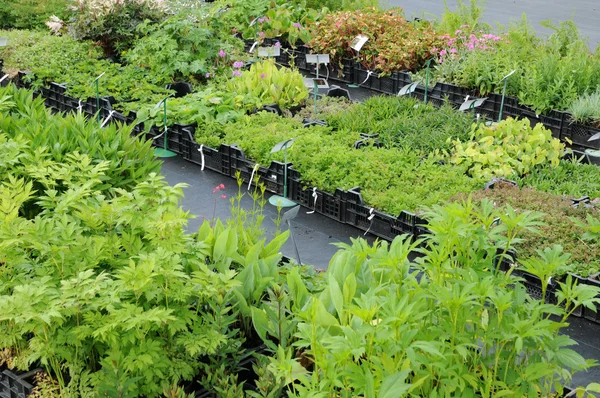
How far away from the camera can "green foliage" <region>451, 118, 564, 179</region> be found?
5.80 m

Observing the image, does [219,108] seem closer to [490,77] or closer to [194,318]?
[490,77]

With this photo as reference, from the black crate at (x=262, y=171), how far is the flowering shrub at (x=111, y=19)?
9.79 feet

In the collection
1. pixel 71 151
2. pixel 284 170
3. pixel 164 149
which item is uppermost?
pixel 71 151

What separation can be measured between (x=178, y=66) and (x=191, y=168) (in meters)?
1.55

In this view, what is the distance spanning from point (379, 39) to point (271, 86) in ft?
5.78

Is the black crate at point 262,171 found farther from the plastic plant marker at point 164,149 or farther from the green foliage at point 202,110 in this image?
the plastic plant marker at point 164,149

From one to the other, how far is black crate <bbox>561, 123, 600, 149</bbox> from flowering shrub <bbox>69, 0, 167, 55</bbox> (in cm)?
462

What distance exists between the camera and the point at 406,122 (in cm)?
649

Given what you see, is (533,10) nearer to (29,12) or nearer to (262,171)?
(29,12)

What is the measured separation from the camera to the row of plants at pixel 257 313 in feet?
8.40

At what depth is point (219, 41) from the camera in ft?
26.7

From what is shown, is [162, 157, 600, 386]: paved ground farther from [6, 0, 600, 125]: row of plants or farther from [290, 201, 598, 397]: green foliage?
[6, 0, 600, 125]: row of plants

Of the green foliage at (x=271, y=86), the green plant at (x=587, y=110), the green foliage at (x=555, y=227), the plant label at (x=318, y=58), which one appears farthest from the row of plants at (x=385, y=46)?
the green foliage at (x=555, y=227)

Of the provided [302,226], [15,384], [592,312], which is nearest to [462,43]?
[302,226]
